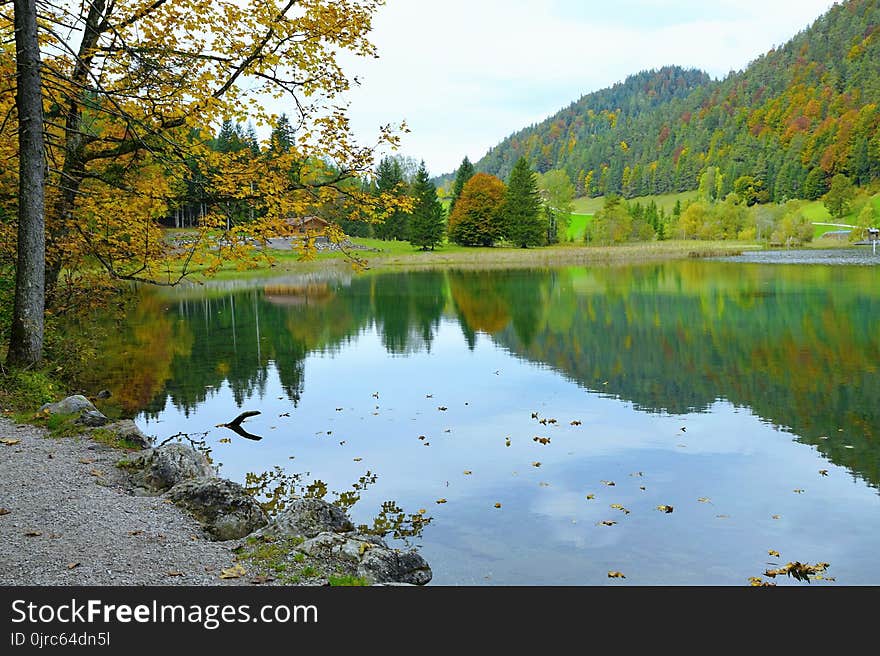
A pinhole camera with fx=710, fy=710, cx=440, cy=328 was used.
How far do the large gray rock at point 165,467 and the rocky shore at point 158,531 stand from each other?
18 mm

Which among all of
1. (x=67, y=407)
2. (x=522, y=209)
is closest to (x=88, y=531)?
(x=67, y=407)

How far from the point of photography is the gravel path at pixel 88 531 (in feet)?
20.9

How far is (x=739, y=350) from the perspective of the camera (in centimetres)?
2245

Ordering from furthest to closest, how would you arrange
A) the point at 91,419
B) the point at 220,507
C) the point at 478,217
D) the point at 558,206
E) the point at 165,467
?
the point at 558,206 → the point at 478,217 → the point at 91,419 → the point at 165,467 → the point at 220,507

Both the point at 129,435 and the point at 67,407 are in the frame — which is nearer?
the point at 129,435

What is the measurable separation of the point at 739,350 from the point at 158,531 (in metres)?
19.5

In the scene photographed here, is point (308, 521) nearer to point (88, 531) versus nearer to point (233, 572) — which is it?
point (233, 572)

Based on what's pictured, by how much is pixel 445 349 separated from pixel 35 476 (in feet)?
56.7

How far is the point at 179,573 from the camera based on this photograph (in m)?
6.48

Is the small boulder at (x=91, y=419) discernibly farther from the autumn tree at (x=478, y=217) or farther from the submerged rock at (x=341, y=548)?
the autumn tree at (x=478, y=217)

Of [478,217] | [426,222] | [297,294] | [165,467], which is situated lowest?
[297,294]
